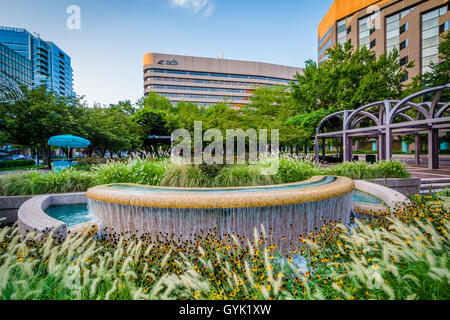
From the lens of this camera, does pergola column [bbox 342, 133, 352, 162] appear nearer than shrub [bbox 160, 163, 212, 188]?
No

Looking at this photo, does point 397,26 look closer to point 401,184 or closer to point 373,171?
point 373,171

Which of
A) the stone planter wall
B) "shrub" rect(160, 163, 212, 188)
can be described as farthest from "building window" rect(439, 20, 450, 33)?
"shrub" rect(160, 163, 212, 188)

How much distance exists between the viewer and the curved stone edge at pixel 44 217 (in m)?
3.15

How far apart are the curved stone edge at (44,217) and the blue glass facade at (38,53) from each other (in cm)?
8716

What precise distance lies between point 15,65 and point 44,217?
87492 mm

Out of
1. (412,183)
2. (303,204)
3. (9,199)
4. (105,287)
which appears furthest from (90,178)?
(412,183)

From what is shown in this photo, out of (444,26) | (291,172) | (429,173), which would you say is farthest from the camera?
(444,26)

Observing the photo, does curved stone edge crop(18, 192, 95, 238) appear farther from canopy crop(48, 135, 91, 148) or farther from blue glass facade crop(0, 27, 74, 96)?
blue glass facade crop(0, 27, 74, 96)

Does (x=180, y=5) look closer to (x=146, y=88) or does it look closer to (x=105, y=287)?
(x=105, y=287)

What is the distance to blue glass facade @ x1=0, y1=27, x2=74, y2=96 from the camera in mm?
82062

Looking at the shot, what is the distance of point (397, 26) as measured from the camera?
37594mm

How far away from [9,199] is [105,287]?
5.99 meters

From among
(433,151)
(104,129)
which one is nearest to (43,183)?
(104,129)

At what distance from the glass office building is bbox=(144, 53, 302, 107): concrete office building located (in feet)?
113
